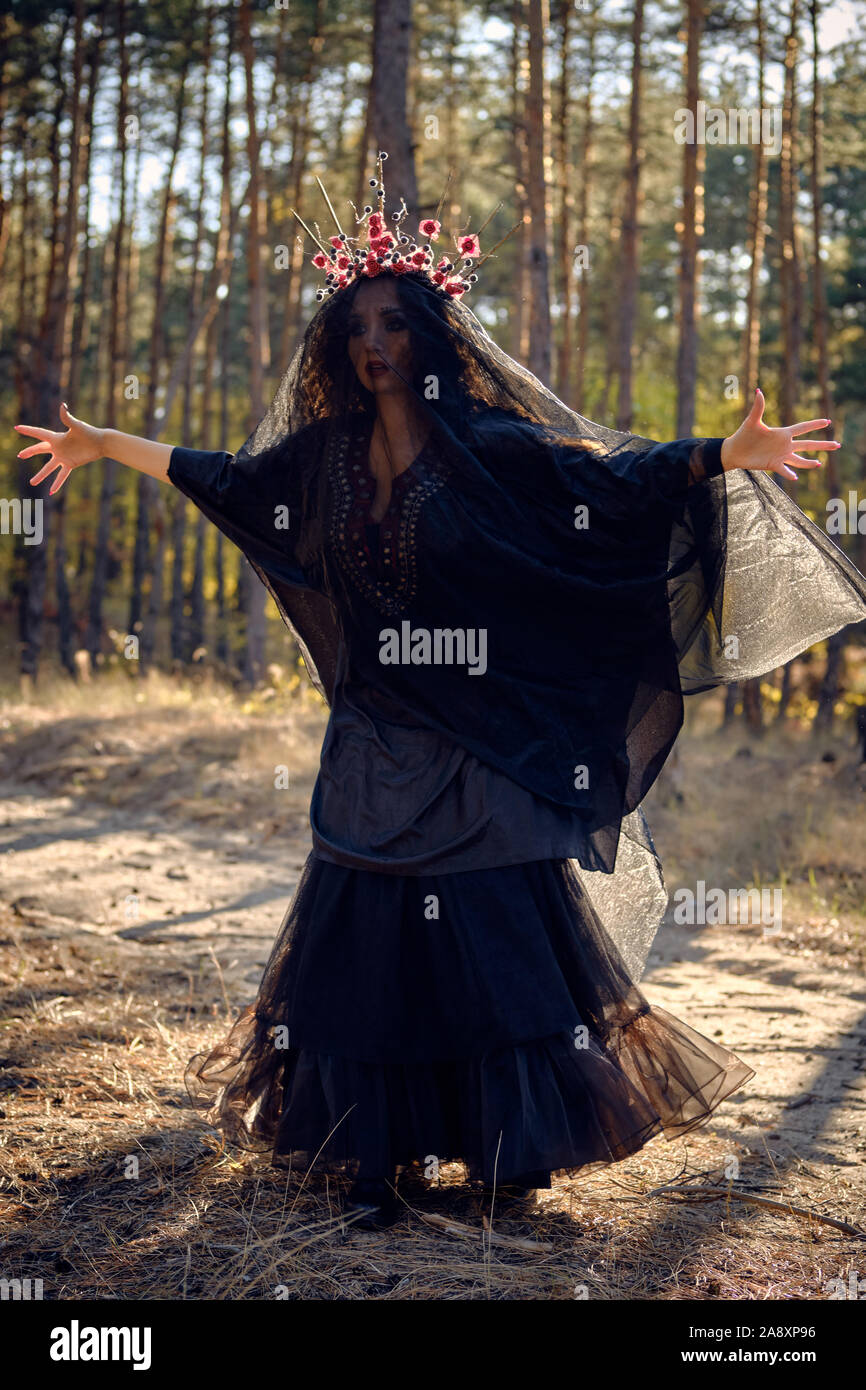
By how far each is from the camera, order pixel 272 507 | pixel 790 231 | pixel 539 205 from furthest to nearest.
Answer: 1. pixel 790 231
2. pixel 539 205
3. pixel 272 507

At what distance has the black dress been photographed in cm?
321

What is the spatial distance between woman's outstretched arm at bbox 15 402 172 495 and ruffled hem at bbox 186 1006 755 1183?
1836 mm

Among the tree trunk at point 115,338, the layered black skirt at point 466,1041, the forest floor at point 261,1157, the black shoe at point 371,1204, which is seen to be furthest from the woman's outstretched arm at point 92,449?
the tree trunk at point 115,338

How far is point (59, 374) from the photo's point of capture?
1633 centimetres

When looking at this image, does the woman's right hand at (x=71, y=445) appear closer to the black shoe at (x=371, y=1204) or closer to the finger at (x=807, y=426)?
the finger at (x=807, y=426)

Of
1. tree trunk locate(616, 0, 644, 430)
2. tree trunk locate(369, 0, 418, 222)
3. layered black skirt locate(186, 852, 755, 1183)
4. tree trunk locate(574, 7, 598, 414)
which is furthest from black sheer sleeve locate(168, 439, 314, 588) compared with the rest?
tree trunk locate(574, 7, 598, 414)

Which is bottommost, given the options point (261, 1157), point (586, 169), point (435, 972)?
point (261, 1157)

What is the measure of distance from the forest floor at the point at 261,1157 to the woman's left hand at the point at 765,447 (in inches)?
79.4

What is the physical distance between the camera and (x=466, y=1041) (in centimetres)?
319

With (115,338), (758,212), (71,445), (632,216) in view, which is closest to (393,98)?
(632,216)

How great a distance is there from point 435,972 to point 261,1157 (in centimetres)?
86

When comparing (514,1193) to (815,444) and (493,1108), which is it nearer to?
(493,1108)

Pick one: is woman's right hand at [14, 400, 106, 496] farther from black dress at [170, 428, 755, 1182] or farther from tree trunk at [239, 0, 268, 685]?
tree trunk at [239, 0, 268, 685]
